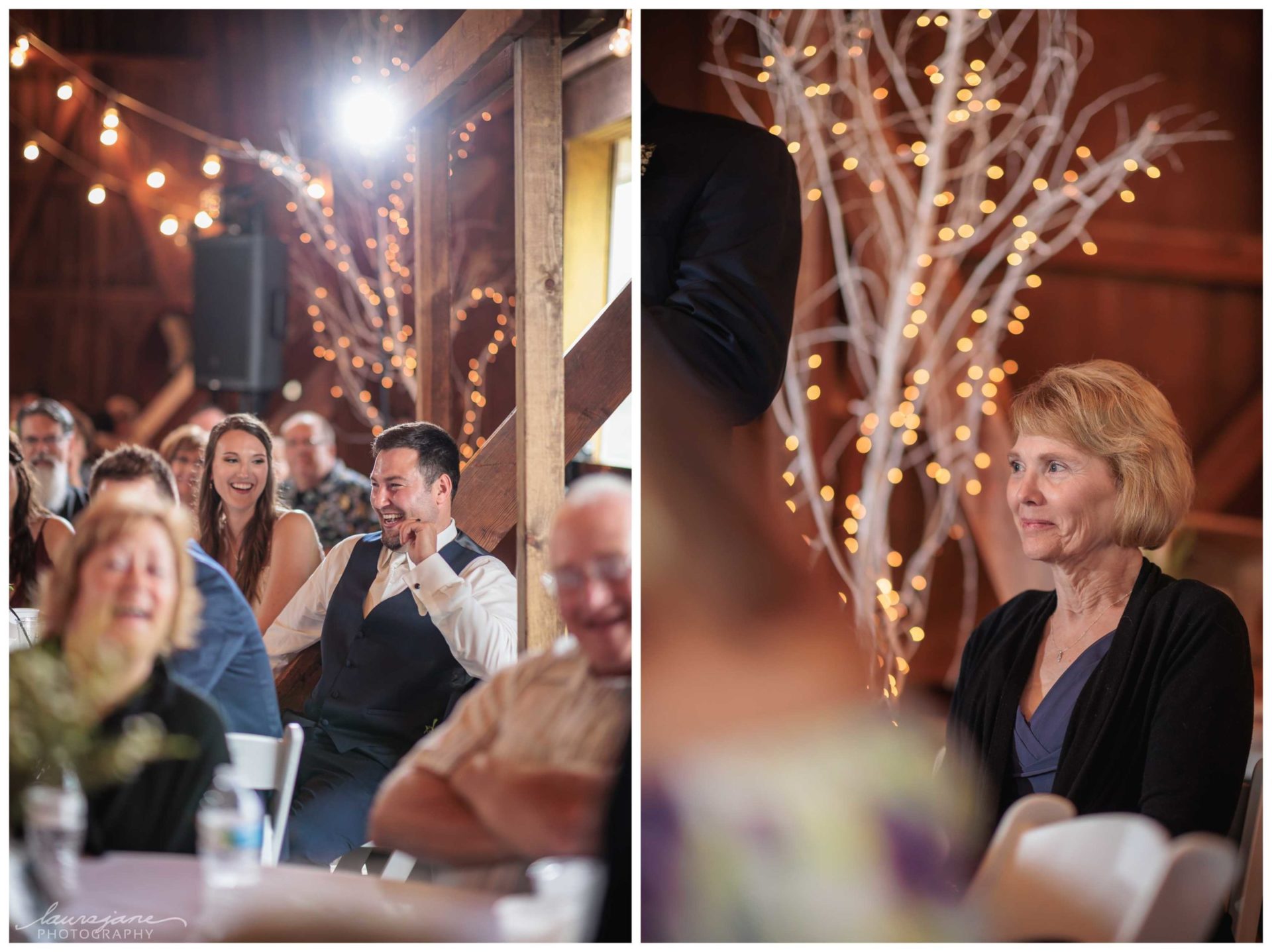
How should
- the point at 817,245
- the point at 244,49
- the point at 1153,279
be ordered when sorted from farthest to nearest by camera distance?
the point at 817,245
the point at 1153,279
the point at 244,49

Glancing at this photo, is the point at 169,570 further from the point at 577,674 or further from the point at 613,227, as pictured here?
the point at 613,227

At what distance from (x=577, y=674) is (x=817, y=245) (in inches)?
41.6

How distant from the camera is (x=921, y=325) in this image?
2.38 meters

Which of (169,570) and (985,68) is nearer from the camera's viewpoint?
(169,570)

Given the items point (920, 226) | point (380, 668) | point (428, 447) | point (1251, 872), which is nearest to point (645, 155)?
point (428, 447)

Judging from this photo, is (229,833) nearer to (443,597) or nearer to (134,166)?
(443,597)

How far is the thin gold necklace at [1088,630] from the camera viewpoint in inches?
70.2

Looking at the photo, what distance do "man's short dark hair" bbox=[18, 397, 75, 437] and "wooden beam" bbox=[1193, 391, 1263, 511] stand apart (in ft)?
6.53

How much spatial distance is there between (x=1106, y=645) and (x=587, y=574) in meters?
0.87

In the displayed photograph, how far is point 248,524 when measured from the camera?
175 centimetres

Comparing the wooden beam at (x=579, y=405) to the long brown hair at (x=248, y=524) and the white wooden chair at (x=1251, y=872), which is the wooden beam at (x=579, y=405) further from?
the white wooden chair at (x=1251, y=872)

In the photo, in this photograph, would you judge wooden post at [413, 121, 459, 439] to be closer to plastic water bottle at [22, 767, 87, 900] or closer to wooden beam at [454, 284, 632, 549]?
wooden beam at [454, 284, 632, 549]

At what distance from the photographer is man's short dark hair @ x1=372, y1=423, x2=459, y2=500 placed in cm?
177

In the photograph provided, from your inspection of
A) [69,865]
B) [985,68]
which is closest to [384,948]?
[69,865]
